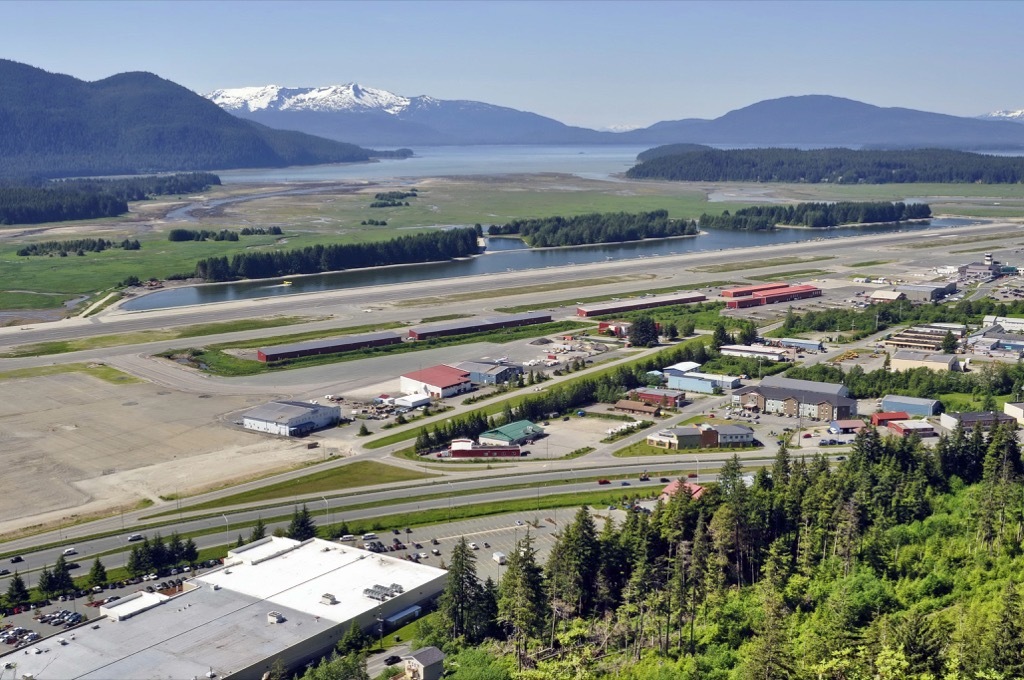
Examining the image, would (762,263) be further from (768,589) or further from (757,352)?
(768,589)

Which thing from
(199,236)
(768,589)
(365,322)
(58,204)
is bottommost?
(768,589)

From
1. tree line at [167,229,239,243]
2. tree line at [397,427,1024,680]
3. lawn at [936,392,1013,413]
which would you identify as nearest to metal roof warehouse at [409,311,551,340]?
lawn at [936,392,1013,413]

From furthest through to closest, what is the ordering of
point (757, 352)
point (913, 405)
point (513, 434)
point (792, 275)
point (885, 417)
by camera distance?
point (792, 275)
point (757, 352)
point (913, 405)
point (885, 417)
point (513, 434)

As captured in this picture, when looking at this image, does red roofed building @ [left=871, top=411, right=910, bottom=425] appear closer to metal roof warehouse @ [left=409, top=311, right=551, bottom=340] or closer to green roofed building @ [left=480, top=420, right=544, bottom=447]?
green roofed building @ [left=480, top=420, right=544, bottom=447]

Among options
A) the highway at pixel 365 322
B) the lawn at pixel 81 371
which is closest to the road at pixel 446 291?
the highway at pixel 365 322

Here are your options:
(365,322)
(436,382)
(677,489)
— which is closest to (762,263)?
(365,322)

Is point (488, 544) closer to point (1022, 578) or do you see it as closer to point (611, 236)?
point (1022, 578)

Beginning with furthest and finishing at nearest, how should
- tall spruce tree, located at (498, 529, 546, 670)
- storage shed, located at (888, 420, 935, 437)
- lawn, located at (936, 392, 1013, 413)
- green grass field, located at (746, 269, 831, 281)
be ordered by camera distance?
green grass field, located at (746, 269, 831, 281), lawn, located at (936, 392, 1013, 413), storage shed, located at (888, 420, 935, 437), tall spruce tree, located at (498, 529, 546, 670)
